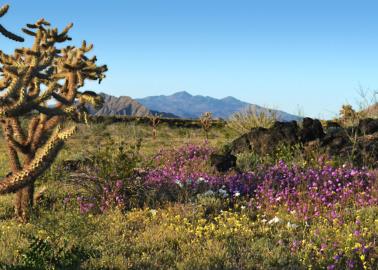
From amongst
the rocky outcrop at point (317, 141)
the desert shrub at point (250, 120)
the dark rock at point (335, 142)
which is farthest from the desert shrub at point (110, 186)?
the desert shrub at point (250, 120)

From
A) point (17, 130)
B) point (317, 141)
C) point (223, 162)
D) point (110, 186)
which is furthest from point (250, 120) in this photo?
point (17, 130)

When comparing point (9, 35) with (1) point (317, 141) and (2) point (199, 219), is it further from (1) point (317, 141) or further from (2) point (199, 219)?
(1) point (317, 141)

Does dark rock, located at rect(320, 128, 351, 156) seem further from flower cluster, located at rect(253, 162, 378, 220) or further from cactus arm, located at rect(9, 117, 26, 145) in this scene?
cactus arm, located at rect(9, 117, 26, 145)

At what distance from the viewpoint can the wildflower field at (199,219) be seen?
6.16 meters

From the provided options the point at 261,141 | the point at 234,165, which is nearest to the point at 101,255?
the point at 234,165

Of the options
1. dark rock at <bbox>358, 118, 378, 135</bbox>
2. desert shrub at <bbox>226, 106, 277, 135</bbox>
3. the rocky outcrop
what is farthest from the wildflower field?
desert shrub at <bbox>226, 106, 277, 135</bbox>

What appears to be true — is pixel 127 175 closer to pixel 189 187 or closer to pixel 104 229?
pixel 189 187

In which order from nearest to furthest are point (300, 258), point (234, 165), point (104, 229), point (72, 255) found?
point (72, 255) < point (300, 258) < point (104, 229) < point (234, 165)

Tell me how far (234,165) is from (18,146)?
5232mm

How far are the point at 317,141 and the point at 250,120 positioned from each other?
6162 mm

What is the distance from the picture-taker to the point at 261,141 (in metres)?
13.9

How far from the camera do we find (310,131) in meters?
13.9

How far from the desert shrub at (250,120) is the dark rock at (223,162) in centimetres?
720

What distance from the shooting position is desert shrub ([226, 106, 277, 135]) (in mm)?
18984
